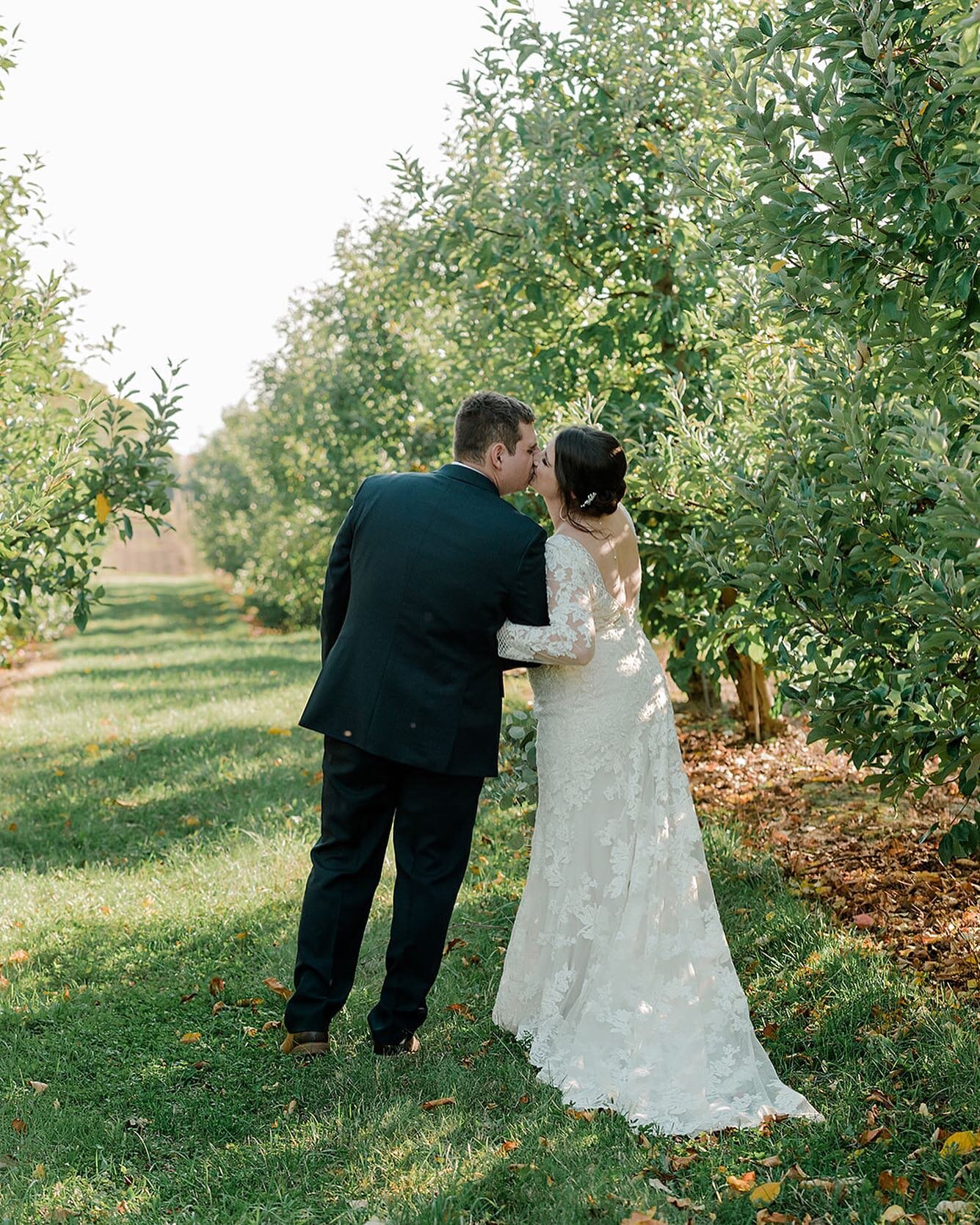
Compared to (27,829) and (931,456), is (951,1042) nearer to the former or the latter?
(931,456)

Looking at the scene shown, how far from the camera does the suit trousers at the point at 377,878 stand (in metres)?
3.87

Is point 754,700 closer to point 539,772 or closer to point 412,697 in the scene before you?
point 539,772

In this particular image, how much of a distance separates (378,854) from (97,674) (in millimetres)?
10455

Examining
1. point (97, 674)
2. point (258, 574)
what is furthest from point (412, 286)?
point (258, 574)

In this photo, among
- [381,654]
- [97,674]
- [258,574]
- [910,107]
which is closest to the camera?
[910,107]

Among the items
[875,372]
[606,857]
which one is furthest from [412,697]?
[875,372]

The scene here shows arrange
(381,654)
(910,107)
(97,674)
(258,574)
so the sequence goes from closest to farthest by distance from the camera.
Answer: (910,107) < (381,654) < (97,674) < (258,574)

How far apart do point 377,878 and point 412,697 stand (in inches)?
27.6

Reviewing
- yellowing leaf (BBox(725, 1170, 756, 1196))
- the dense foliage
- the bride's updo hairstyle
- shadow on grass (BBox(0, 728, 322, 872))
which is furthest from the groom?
shadow on grass (BBox(0, 728, 322, 872))

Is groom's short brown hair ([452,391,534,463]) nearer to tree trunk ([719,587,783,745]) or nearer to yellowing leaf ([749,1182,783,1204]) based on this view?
yellowing leaf ([749,1182,783,1204])

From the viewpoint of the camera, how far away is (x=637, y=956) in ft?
12.7

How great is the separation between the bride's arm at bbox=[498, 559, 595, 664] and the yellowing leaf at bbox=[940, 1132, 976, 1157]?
67.6 inches

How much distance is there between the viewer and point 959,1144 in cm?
320

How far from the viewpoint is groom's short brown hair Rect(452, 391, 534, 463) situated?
3.90 meters
